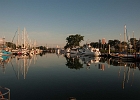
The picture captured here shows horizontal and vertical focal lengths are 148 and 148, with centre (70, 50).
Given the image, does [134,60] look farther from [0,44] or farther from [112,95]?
[0,44]

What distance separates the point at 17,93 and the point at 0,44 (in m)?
91.2

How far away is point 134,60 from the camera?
5709 cm

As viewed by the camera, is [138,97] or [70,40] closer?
[138,97]

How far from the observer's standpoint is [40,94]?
15656mm

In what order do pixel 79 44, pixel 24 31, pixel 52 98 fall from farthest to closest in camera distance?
1. pixel 79 44
2. pixel 24 31
3. pixel 52 98

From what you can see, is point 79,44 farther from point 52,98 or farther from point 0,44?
point 52,98

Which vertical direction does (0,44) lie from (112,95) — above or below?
above

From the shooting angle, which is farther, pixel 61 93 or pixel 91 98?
pixel 61 93

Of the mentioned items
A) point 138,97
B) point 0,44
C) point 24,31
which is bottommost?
point 138,97

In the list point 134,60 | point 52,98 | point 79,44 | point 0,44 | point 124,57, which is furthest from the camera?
point 79,44

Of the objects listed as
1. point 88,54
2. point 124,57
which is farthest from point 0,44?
point 124,57

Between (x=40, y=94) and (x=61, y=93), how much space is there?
224cm

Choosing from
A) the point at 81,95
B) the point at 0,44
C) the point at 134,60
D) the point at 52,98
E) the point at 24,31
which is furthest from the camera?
the point at 24,31

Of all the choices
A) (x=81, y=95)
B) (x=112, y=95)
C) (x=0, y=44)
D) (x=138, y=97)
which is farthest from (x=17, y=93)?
(x=0, y=44)
